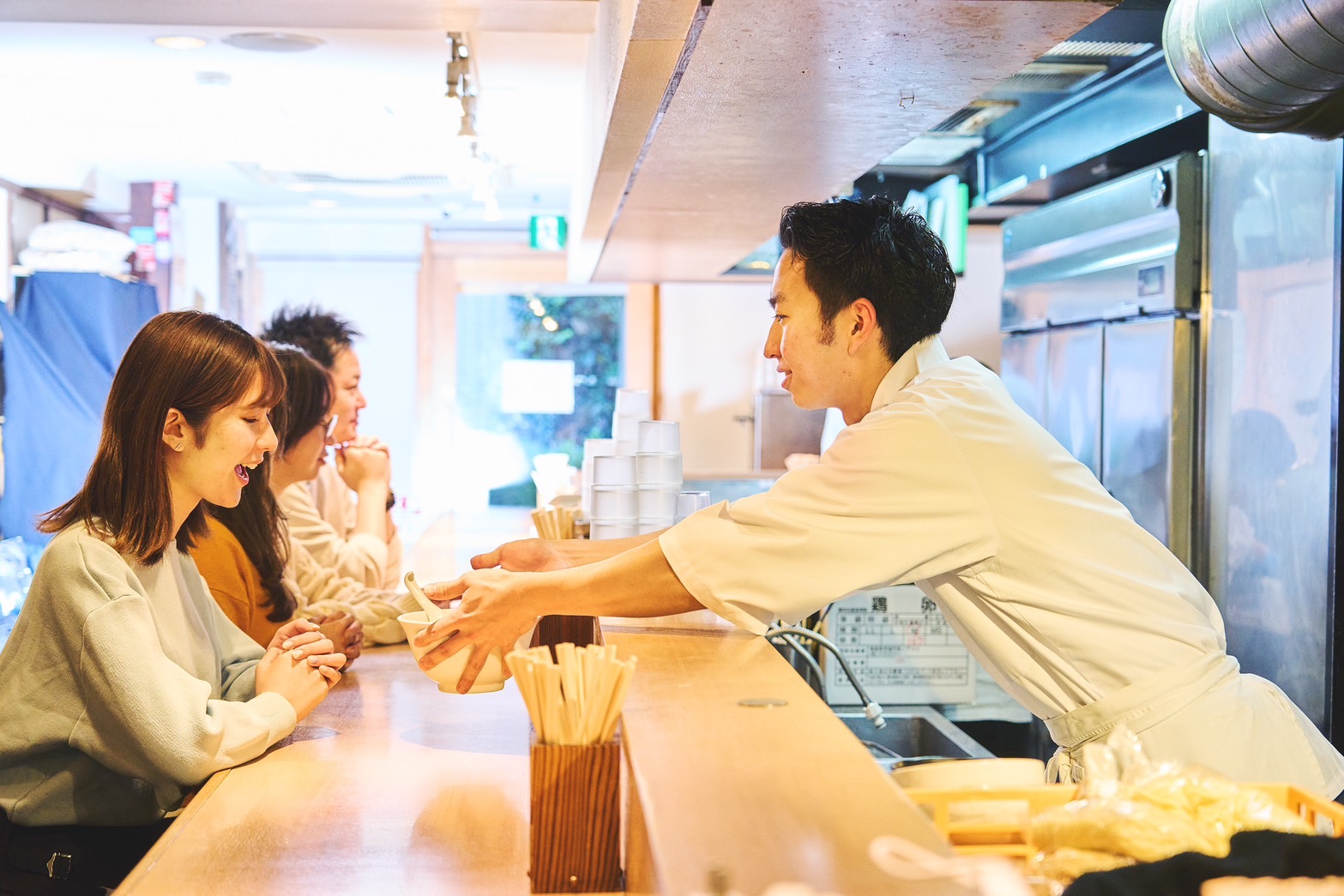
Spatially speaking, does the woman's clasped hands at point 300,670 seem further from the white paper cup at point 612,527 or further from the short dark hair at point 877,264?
the short dark hair at point 877,264

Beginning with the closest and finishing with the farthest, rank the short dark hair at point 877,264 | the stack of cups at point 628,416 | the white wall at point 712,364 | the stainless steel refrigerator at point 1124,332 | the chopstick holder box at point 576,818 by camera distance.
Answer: the chopstick holder box at point 576,818 → the short dark hair at point 877,264 → the stack of cups at point 628,416 → the stainless steel refrigerator at point 1124,332 → the white wall at point 712,364

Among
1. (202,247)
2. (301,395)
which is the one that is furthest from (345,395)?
(202,247)

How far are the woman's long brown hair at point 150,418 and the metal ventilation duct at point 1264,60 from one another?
1.91 m

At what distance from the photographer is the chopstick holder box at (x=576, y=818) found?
44.4 inches

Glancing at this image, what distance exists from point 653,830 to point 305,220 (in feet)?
26.8

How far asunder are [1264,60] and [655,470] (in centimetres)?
145

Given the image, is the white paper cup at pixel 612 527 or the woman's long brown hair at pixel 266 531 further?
the white paper cup at pixel 612 527

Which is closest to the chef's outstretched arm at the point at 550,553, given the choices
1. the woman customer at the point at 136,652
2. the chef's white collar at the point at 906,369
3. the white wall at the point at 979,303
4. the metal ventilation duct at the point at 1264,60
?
the woman customer at the point at 136,652

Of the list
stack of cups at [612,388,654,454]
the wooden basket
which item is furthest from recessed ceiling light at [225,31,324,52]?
the wooden basket

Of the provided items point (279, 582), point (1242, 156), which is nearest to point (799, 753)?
point (279, 582)

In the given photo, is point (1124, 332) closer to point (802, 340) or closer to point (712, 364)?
point (802, 340)

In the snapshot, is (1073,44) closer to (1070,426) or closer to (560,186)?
(1070,426)

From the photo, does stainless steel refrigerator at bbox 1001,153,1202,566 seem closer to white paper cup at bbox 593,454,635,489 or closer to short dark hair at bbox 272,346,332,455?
white paper cup at bbox 593,454,635,489

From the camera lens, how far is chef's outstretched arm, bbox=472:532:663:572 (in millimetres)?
1859
